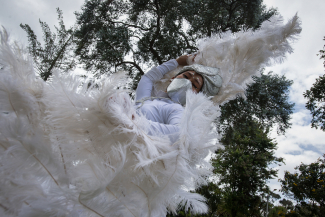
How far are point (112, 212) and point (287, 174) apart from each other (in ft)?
34.2

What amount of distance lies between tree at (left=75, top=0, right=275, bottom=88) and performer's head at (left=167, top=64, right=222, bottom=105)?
354 centimetres

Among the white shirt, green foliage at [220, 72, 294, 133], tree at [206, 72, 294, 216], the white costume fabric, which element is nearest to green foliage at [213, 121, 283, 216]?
tree at [206, 72, 294, 216]

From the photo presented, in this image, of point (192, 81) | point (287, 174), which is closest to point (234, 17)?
point (192, 81)

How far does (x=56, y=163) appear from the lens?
3.43ft

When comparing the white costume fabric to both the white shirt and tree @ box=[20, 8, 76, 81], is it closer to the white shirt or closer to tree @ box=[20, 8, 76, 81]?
the white shirt

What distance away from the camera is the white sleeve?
2303 mm

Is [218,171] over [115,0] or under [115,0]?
under

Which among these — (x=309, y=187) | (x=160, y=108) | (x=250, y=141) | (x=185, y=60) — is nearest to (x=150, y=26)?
(x=185, y=60)

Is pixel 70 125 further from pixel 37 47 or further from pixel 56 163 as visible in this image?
pixel 37 47

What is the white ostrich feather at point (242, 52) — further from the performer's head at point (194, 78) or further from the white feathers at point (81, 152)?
the white feathers at point (81, 152)

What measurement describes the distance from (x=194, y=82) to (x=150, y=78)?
535mm

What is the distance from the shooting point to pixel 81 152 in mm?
1146

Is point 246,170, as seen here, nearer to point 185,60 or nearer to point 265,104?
point 265,104

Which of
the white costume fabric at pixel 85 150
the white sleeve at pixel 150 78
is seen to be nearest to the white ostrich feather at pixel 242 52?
the white sleeve at pixel 150 78
